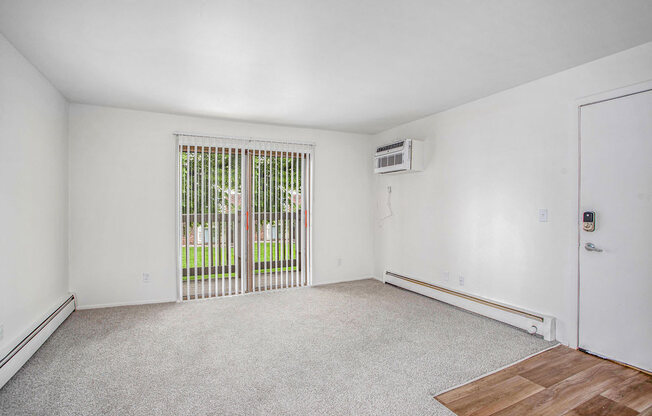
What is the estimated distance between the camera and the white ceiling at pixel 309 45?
6.50 feet

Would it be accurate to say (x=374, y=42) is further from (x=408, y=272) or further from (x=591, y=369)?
(x=408, y=272)

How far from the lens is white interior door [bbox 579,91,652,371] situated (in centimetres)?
242

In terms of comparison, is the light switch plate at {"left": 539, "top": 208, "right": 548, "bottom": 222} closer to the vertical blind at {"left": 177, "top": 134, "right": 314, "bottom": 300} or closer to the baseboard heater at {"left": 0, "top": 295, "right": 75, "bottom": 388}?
the vertical blind at {"left": 177, "top": 134, "right": 314, "bottom": 300}

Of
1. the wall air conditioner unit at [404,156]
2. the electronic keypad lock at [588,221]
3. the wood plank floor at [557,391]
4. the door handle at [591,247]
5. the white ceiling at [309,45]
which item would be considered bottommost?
the wood plank floor at [557,391]

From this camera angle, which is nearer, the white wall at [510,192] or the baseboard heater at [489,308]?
the white wall at [510,192]

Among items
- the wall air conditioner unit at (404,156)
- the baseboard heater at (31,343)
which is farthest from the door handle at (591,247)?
the baseboard heater at (31,343)

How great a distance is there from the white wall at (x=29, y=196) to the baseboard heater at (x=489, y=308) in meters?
4.15

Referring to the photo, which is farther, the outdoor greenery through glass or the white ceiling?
the outdoor greenery through glass

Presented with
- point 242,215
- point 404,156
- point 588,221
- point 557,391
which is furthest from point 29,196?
point 588,221

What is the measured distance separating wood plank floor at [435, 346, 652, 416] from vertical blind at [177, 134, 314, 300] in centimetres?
311

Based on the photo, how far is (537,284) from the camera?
3105 mm

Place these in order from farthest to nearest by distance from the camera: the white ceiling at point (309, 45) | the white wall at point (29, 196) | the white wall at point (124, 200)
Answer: the white wall at point (124, 200) < the white wall at point (29, 196) < the white ceiling at point (309, 45)

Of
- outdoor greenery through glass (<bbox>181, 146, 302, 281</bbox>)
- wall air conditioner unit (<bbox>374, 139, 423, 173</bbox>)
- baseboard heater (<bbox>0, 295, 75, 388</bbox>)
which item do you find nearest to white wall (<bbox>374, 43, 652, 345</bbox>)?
wall air conditioner unit (<bbox>374, 139, 423, 173</bbox>)

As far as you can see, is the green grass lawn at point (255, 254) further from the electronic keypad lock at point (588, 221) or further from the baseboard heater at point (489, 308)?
the electronic keypad lock at point (588, 221)
